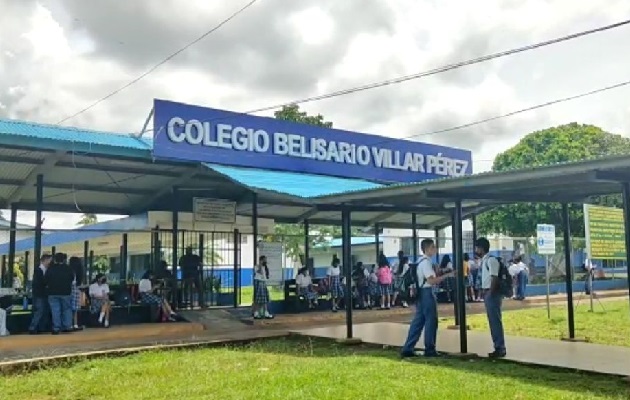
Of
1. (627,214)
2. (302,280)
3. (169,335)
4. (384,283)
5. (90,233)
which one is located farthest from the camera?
(90,233)

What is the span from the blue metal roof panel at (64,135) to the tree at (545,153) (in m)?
25.7

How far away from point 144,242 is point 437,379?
13.4 metres

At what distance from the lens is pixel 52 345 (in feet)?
36.4

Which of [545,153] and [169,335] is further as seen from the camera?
[545,153]

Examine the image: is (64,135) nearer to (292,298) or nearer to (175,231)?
(175,231)

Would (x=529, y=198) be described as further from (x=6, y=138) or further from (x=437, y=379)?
(x=6, y=138)

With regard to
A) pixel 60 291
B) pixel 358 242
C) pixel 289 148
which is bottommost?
pixel 60 291

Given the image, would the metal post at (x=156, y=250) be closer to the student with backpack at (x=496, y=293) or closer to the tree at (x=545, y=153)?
the student with backpack at (x=496, y=293)

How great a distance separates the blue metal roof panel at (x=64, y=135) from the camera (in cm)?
1138

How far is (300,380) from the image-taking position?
24.1 ft

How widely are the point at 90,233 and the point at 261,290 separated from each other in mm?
7848

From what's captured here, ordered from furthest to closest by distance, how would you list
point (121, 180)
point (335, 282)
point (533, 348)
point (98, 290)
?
point (335, 282) < point (121, 180) < point (98, 290) < point (533, 348)

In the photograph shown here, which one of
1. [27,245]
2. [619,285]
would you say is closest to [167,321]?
[27,245]

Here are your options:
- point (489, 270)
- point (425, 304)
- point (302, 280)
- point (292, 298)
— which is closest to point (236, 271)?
point (292, 298)
